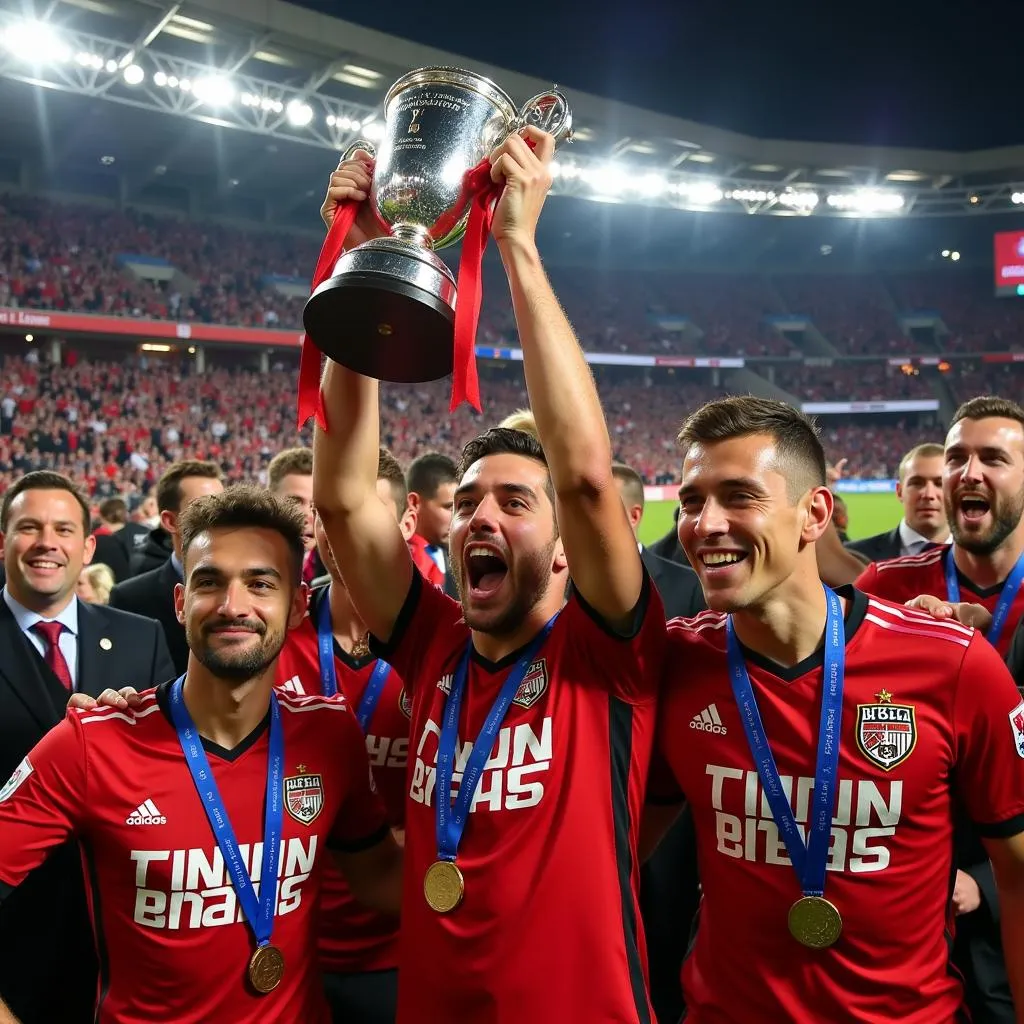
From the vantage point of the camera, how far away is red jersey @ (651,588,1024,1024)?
72.9 inches

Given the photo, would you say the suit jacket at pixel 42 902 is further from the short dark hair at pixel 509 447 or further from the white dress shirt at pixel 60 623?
the short dark hair at pixel 509 447

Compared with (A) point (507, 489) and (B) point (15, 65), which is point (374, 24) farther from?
(A) point (507, 489)

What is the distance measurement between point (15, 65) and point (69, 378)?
26.1ft

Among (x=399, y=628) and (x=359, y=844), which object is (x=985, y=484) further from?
(x=359, y=844)

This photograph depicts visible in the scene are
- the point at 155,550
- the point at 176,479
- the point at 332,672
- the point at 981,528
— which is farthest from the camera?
the point at 155,550

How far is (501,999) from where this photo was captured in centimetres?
177

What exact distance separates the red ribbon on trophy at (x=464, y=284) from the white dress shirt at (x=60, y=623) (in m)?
1.60

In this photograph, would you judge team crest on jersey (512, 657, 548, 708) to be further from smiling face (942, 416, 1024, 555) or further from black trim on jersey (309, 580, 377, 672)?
smiling face (942, 416, 1024, 555)

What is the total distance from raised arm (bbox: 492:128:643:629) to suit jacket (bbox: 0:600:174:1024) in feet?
5.98

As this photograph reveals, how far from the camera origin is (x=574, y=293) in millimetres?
36000

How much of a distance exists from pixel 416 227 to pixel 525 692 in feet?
3.42

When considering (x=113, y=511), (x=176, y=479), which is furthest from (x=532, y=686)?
(x=113, y=511)

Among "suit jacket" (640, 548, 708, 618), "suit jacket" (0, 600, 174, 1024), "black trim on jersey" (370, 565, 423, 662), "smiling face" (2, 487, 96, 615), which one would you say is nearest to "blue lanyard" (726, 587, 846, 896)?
"black trim on jersey" (370, 565, 423, 662)

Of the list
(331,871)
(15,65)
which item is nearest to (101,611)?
(331,871)
